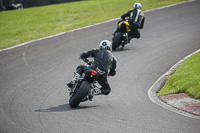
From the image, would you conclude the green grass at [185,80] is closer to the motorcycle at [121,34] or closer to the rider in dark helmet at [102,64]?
the rider in dark helmet at [102,64]

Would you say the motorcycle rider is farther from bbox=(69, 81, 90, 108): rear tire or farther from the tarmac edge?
bbox=(69, 81, 90, 108): rear tire

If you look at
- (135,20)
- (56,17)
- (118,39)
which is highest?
(135,20)

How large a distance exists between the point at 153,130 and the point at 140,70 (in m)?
5.83

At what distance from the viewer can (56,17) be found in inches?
971

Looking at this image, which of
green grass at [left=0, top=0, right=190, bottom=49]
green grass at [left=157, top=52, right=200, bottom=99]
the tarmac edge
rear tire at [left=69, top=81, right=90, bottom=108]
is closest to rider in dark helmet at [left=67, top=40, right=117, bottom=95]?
rear tire at [left=69, top=81, right=90, bottom=108]

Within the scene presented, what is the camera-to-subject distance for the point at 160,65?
1284 centimetres

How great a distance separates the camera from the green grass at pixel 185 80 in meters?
8.96

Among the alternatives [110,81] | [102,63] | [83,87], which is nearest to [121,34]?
[110,81]

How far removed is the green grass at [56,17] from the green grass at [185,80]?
921cm

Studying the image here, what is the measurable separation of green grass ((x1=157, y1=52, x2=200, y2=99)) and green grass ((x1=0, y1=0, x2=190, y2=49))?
921 cm

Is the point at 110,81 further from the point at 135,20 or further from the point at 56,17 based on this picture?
the point at 56,17

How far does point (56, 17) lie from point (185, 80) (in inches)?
638

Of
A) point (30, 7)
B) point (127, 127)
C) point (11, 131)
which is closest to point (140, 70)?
point (127, 127)

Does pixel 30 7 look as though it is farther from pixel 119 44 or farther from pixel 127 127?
pixel 127 127
